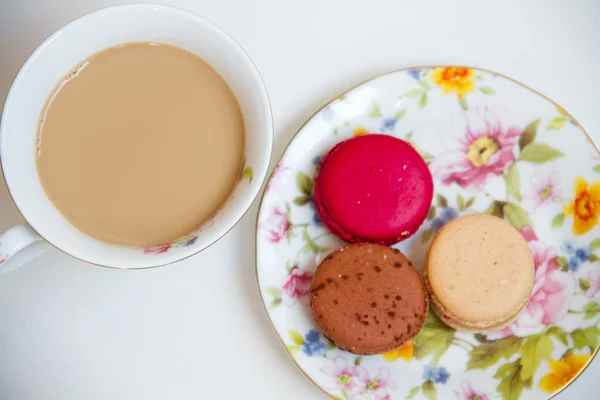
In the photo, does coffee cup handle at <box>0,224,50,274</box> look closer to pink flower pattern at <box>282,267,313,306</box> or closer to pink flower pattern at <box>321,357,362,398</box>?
pink flower pattern at <box>282,267,313,306</box>

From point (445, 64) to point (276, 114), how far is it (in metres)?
0.37

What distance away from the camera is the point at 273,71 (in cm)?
113

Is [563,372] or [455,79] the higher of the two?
[455,79]

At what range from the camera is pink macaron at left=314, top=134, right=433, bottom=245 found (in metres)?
0.99

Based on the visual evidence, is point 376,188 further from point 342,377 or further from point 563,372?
point 563,372

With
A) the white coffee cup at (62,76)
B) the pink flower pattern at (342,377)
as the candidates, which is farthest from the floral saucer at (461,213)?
the white coffee cup at (62,76)

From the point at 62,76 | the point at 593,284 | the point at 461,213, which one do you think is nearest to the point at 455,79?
the point at 461,213

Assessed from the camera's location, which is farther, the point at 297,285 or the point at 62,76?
the point at 297,285

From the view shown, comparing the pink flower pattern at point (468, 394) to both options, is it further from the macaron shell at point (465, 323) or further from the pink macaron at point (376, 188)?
the pink macaron at point (376, 188)

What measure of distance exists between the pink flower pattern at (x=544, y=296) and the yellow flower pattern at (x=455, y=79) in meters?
0.33

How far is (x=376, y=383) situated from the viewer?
3.36ft

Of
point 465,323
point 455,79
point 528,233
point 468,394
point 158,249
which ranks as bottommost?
point 468,394

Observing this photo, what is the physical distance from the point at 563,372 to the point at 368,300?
1.30ft

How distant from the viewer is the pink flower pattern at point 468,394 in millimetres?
1034
